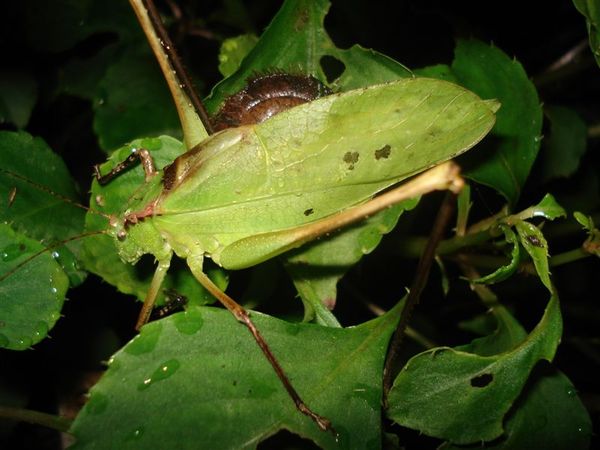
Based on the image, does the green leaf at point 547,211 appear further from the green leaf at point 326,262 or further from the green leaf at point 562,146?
the green leaf at point 562,146

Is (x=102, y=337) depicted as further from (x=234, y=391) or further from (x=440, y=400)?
(x=440, y=400)

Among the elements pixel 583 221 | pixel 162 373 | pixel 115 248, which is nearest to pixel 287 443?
pixel 162 373

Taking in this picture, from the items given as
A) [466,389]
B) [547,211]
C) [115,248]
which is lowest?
[466,389]

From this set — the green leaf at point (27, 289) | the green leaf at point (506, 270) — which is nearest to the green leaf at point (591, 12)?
the green leaf at point (506, 270)

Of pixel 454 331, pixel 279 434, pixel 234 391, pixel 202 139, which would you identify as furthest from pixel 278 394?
pixel 454 331

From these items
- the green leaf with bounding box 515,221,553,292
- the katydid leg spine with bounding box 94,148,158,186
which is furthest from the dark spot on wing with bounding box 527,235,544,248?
the katydid leg spine with bounding box 94,148,158,186

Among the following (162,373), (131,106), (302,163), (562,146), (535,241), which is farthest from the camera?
(562,146)

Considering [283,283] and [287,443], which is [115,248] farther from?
[287,443]

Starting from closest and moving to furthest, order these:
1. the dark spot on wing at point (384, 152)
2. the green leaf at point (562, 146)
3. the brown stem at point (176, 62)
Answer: the dark spot on wing at point (384, 152) < the brown stem at point (176, 62) < the green leaf at point (562, 146)
